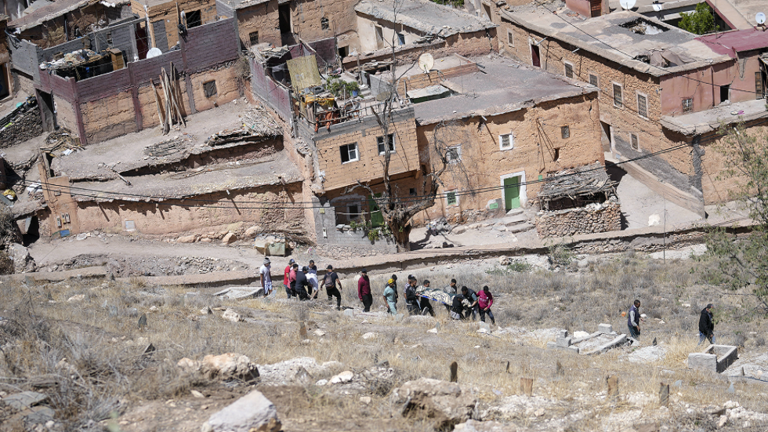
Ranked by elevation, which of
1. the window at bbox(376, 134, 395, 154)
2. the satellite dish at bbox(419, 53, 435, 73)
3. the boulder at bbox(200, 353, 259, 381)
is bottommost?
the boulder at bbox(200, 353, 259, 381)

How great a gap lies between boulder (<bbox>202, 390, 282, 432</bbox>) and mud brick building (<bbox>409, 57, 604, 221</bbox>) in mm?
22807

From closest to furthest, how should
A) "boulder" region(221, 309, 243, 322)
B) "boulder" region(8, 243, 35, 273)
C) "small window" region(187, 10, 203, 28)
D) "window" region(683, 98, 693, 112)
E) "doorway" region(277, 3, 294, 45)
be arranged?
1. "boulder" region(221, 309, 243, 322)
2. "boulder" region(8, 243, 35, 273)
3. "window" region(683, 98, 693, 112)
4. "small window" region(187, 10, 203, 28)
5. "doorway" region(277, 3, 294, 45)

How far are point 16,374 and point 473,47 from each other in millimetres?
29973

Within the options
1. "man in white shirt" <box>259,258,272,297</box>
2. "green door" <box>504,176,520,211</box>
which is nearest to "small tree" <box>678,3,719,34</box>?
"green door" <box>504,176,520,211</box>

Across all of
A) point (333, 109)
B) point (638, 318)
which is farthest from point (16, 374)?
point (333, 109)

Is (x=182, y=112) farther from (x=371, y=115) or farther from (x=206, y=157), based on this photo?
(x=371, y=115)

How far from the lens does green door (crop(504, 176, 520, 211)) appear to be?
34.4 metres

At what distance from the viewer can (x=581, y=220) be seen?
1277 inches

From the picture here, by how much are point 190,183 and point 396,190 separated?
7.74 metres

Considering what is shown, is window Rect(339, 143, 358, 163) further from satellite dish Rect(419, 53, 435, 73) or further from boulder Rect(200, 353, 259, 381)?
boulder Rect(200, 353, 259, 381)

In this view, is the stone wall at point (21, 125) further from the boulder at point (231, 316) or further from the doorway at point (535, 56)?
the doorway at point (535, 56)

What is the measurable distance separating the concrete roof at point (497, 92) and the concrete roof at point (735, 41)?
212 inches

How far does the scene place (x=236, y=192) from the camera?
32.6 metres

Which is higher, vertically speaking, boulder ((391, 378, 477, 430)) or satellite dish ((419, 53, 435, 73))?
satellite dish ((419, 53, 435, 73))
